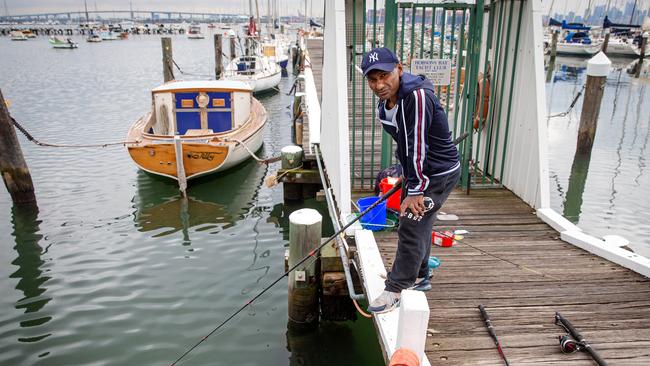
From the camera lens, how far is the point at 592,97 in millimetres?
11617

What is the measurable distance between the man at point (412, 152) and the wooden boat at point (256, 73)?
2069cm

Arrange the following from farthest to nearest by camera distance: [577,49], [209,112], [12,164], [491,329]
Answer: [577,49], [209,112], [12,164], [491,329]

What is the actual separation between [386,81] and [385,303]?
1.72 meters

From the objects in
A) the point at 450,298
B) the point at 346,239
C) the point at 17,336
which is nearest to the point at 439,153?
the point at 450,298

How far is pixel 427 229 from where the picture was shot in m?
3.36

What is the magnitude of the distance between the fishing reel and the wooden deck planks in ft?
0.14

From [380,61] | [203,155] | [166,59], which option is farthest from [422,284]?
[166,59]

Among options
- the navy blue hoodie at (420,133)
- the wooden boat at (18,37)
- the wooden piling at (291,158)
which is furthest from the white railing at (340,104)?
the wooden boat at (18,37)

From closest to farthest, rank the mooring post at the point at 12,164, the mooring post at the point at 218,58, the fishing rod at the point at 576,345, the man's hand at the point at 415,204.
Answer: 1. the fishing rod at the point at 576,345
2. the man's hand at the point at 415,204
3. the mooring post at the point at 12,164
4. the mooring post at the point at 218,58

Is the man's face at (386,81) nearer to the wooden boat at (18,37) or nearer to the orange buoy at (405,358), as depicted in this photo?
the orange buoy at (405,358)

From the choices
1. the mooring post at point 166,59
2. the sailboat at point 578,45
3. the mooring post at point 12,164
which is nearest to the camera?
the mooring post at point 12,164

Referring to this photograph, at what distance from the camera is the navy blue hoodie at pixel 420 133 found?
117 inches

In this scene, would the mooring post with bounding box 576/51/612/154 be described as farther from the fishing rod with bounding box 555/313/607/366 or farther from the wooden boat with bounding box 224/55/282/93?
the wooden boat with bounding box 224/55/282/93

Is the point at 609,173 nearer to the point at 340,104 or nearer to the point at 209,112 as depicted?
the point at 340,104
